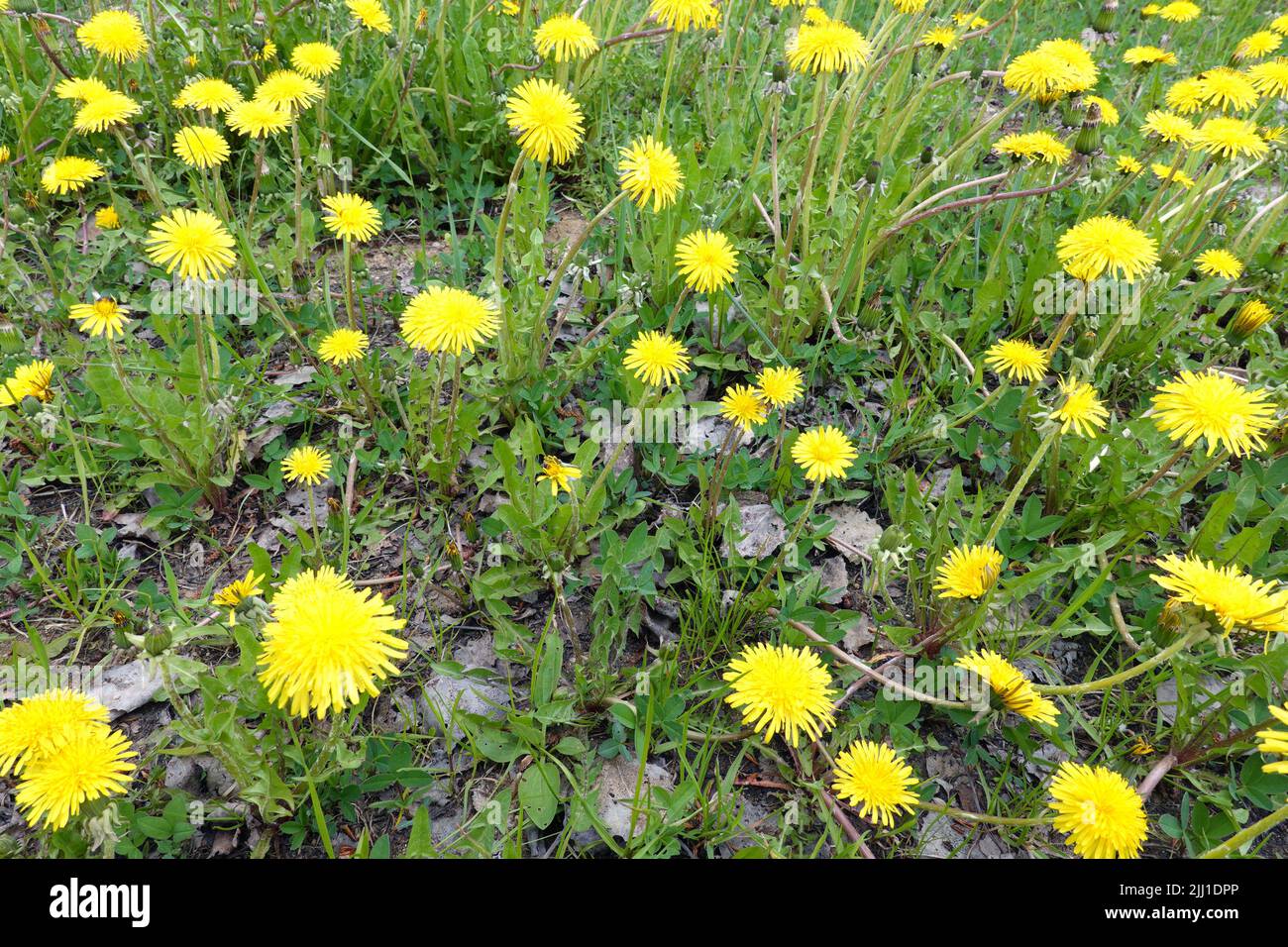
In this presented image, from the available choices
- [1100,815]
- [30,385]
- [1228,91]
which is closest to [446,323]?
[30,385]

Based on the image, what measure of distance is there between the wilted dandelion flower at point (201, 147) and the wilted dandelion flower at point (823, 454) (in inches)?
85.9

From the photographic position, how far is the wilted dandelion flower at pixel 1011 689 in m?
1.73

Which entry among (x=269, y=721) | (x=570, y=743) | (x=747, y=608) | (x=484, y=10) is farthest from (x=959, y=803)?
(x=484, y=10)

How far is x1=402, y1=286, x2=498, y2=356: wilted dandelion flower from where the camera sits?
192 centimetres

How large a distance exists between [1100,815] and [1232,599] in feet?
1.84

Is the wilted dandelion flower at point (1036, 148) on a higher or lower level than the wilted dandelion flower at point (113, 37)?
higher

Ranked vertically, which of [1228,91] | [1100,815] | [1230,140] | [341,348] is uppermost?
[1228,91]

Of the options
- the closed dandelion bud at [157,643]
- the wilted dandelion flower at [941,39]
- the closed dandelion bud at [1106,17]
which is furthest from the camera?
the closed dandelion bud at [1106,17]

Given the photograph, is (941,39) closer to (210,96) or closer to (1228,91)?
(1228,91)

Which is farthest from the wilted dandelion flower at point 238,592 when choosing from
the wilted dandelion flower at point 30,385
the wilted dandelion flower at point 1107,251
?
the wilted dandelion flower at point 1107,251

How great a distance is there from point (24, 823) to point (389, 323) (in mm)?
1843

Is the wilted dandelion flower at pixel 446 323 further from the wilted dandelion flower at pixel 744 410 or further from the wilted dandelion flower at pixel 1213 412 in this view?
the wilted dandelion flower at pixel 1213 412

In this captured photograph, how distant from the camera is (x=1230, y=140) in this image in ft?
8.29

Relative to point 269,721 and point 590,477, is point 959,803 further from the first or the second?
point 269,721
